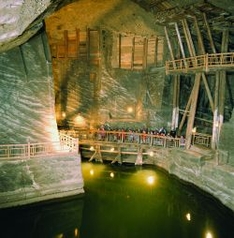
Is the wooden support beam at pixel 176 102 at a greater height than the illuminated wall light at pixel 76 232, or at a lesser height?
greater

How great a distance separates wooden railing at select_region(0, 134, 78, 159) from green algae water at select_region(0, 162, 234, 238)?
111 inches

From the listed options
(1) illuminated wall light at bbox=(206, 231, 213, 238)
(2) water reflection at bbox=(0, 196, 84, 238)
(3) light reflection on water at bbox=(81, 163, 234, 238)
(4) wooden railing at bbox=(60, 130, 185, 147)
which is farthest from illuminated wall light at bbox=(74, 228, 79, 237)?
(4) wooden railing at bbox=(60, 130, 185, 147)

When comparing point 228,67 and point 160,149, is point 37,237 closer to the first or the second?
point 160,149

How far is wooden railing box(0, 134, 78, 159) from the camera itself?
15.2 m

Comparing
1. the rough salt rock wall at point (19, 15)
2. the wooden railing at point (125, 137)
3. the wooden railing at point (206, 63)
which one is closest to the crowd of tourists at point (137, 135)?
the wooden railing at point (125, 137)

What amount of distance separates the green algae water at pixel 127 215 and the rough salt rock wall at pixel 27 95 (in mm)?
4147

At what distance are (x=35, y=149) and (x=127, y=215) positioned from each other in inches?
258

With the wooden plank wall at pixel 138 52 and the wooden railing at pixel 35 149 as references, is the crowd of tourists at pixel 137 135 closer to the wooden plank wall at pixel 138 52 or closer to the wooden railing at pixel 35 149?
the wooden plank wall at pixel 138 52

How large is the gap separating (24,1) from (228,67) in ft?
39.0

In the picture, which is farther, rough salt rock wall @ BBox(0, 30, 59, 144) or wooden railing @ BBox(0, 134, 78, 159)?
rough salt rock wall @ BBox(0, 30, 59, 144)

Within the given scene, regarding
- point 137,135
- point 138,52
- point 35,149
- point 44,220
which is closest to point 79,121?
point 137,135

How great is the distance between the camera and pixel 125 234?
43.3 feet

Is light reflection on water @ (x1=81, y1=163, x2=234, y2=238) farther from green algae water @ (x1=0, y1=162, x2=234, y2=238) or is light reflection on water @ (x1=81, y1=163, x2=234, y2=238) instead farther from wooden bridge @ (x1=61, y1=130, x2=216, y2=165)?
wooden bridge @ (x1=61, y1=130, x2=216, y2=165)

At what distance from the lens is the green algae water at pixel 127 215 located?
527 inches
